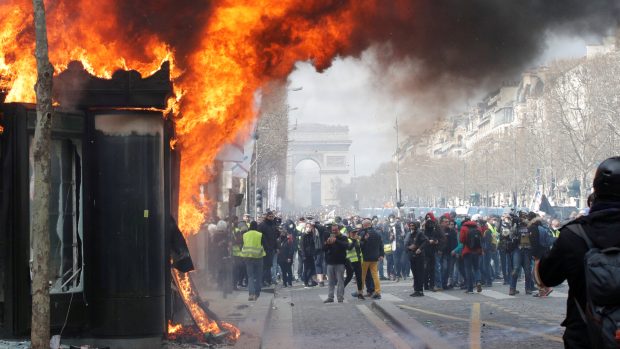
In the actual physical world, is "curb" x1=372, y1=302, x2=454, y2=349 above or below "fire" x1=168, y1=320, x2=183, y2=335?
below

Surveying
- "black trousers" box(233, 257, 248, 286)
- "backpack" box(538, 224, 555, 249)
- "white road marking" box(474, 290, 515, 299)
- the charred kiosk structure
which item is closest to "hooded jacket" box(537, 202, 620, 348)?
the charred kiosk structure

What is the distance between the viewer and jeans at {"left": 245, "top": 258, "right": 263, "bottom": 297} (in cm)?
1925

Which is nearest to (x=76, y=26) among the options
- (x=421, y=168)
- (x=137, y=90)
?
(x=137, y=90)

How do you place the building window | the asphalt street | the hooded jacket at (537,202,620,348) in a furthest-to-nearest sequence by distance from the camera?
the asphalt street
the building window
the hooded jacket at (537,202,620,348)

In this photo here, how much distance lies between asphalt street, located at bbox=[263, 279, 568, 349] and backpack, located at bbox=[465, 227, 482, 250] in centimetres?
107

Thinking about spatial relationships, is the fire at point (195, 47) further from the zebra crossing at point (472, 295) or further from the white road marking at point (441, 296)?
the zebra crossing at point (472, 295)

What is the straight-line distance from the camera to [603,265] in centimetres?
415

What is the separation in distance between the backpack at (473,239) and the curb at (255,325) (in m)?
4.80

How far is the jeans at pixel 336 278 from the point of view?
63.3ft

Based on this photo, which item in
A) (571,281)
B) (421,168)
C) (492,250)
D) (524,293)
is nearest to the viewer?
(571,281)

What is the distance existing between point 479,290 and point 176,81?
→ 11.7m

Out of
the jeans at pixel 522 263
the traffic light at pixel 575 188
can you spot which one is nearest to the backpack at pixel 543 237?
the jeans at pixel 522 263

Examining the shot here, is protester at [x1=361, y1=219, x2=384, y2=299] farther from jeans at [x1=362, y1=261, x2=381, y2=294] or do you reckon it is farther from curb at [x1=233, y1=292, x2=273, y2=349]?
curb at [x1=233, y1=292, x2=273, y2=349]

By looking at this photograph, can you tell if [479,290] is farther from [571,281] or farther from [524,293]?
[571,281]
